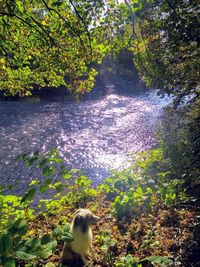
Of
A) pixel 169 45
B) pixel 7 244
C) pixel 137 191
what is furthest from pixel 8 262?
pixel 169 45

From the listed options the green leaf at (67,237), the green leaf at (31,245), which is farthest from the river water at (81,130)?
the green leaf at (31,245)

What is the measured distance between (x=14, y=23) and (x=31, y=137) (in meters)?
11.4

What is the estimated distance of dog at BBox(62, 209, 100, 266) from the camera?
5031 mm

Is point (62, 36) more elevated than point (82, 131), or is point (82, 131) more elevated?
point (62, 36)

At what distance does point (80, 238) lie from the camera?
5027 millimetres

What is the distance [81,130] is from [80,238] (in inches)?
522

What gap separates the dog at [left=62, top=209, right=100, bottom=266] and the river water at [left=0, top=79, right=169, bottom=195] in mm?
6027

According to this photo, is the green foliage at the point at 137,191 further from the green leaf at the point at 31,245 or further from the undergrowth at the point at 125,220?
the green leaf at the point at 31,245

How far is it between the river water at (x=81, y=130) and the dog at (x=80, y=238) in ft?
19.8

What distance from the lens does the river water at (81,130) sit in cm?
1343

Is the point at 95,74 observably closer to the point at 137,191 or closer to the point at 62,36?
the point at 62,36

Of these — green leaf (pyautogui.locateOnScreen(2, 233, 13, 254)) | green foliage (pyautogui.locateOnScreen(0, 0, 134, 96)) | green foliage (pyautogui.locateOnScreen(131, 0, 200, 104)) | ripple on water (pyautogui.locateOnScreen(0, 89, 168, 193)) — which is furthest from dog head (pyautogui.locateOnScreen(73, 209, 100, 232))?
ripple on water (pyautogui.locateOnScreen(0, 89, 168, 193))

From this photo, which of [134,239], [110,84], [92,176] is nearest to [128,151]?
[92,176]

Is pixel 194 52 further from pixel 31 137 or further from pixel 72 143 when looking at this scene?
pixel 31 137
